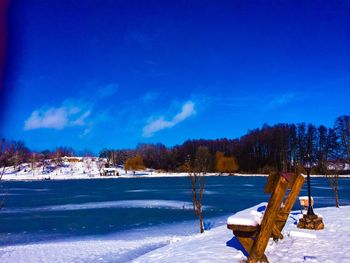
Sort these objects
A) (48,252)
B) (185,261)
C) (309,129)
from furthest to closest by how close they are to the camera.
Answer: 1. (309,129)
2. (48,252)
3. (185,261)

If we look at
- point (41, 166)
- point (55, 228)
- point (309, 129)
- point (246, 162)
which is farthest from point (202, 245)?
A: point (41, 166)

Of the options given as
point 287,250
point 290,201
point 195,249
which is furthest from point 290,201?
point 195,249

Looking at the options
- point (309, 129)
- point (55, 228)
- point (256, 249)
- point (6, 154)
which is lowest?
point (55, 228)

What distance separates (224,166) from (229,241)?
4379 inches

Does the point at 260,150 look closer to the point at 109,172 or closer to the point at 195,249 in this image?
the point at 109,172

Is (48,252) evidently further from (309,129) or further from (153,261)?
(309,129)

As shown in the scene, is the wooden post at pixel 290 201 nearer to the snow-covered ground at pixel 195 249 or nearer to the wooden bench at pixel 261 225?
the snow-covered ground at pixel 195 249

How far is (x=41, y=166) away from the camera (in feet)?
538

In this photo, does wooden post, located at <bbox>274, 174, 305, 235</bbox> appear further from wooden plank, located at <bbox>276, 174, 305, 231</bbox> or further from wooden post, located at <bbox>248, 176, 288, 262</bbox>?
wooden post, located at <bbox>248, 176, 288, 262</bbox>

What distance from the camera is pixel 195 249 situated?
28.6 ft

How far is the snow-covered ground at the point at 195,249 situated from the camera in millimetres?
7395

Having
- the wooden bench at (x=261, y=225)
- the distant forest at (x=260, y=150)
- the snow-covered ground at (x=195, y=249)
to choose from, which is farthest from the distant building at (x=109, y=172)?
the wooden bench at (x=261, y=225)

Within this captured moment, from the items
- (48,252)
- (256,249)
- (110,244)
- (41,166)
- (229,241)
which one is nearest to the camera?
(256,249)

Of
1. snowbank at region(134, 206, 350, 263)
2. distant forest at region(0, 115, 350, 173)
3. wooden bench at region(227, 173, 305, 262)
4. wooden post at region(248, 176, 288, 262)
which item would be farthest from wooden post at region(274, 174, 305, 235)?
distant forest at region(0, 115, 350, 173)
